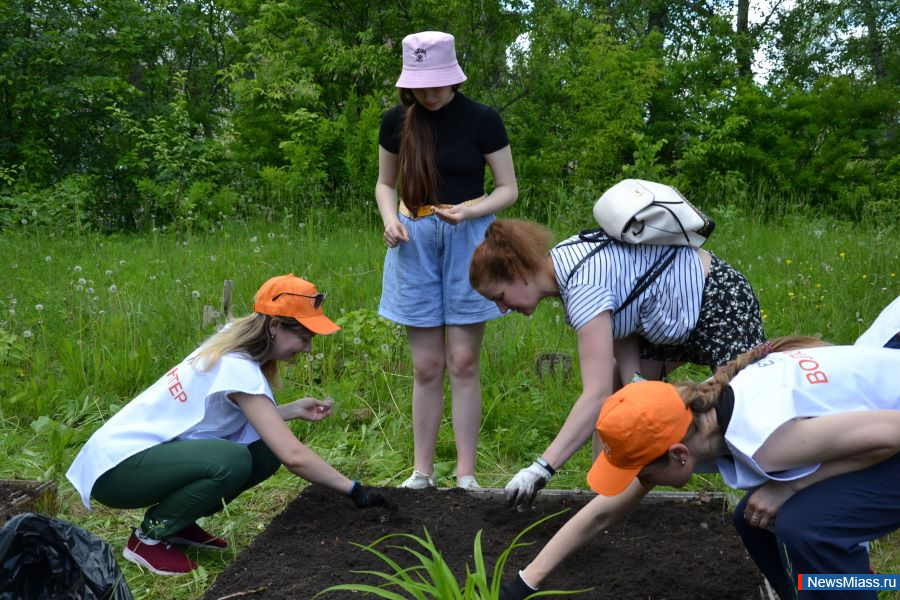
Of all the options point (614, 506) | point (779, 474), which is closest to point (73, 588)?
point (614, 506)

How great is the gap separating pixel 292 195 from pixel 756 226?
4.78m

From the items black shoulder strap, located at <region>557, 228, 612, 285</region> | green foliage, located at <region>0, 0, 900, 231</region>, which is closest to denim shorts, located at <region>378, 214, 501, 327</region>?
black shoulder strap, located at <region>557, 228, 612, 285</region>

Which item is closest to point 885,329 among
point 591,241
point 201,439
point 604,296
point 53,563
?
point 604,296

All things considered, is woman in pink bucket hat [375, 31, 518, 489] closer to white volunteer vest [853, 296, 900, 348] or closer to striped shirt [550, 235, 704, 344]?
striped shirt [550, 235, 704, 344]

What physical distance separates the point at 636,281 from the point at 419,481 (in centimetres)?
141

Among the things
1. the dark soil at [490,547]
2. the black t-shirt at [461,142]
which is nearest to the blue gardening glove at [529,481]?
the dark soil at [490,547]

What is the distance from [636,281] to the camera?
288cm

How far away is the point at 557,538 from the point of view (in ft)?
7.53

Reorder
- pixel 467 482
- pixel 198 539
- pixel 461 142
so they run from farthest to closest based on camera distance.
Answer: pixel 467 482
pixel 461 142
pixel 198 539

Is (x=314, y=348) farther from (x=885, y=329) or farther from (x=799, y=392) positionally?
(x=799, y=392)

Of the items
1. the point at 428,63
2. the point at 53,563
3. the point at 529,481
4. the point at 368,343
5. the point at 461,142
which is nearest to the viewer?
the point at 53,563

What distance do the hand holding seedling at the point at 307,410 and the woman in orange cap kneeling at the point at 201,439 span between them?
20 centimetres

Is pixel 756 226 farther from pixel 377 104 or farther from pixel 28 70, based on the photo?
pixel 28 70

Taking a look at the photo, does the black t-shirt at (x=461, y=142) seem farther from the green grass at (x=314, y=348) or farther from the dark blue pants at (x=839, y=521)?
the dark blue pants at (x=839, y=521)
